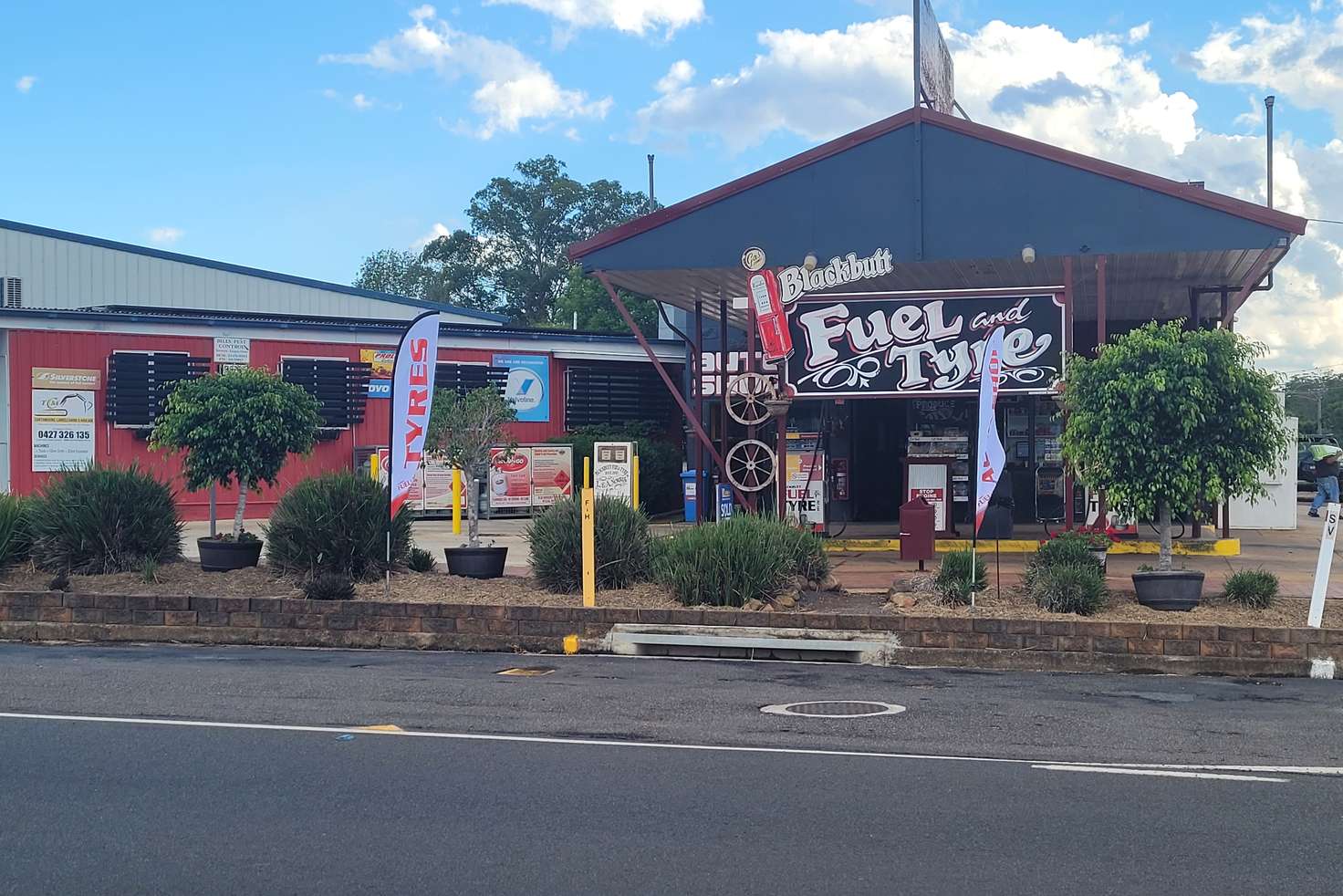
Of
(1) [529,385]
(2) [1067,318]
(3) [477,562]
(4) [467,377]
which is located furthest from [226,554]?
(1) [529,385]

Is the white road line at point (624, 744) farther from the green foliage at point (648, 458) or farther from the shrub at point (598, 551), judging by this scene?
the green foliage at point (648, 458)

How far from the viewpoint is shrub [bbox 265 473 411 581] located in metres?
14.4

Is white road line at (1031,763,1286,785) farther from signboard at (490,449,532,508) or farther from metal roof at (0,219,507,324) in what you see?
metal roof at (0,219,507,324)

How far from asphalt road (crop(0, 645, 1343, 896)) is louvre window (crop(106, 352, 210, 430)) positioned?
15814 millimetres

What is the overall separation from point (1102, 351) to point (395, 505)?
7894mm

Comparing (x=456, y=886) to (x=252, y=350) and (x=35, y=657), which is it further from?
(x=252, y=350)

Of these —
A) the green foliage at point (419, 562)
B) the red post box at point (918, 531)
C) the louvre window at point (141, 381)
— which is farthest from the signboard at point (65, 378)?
the red post box at point (918, 531)

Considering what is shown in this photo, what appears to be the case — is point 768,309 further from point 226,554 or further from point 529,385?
point 529,385

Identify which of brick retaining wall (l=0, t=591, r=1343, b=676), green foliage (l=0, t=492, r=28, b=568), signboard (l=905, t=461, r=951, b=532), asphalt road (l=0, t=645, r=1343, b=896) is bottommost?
asphalt road (l=0, t=645, r=1343, b=896)

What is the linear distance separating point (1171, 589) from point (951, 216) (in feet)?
24.8

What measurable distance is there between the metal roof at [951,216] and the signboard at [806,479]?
345 cm

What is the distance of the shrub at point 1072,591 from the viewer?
1245 cm

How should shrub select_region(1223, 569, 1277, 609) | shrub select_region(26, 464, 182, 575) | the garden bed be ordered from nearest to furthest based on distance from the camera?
the garden bed → shrub select_region(1223, 569, 1277, 609) → shrub select_region(26, 464, 182, 575)

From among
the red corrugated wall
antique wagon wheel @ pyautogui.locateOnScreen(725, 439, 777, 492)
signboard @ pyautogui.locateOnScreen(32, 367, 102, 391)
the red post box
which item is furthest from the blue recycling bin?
signboard @ pyautogui.locateOnScreen(32, 367, 102, 391)
